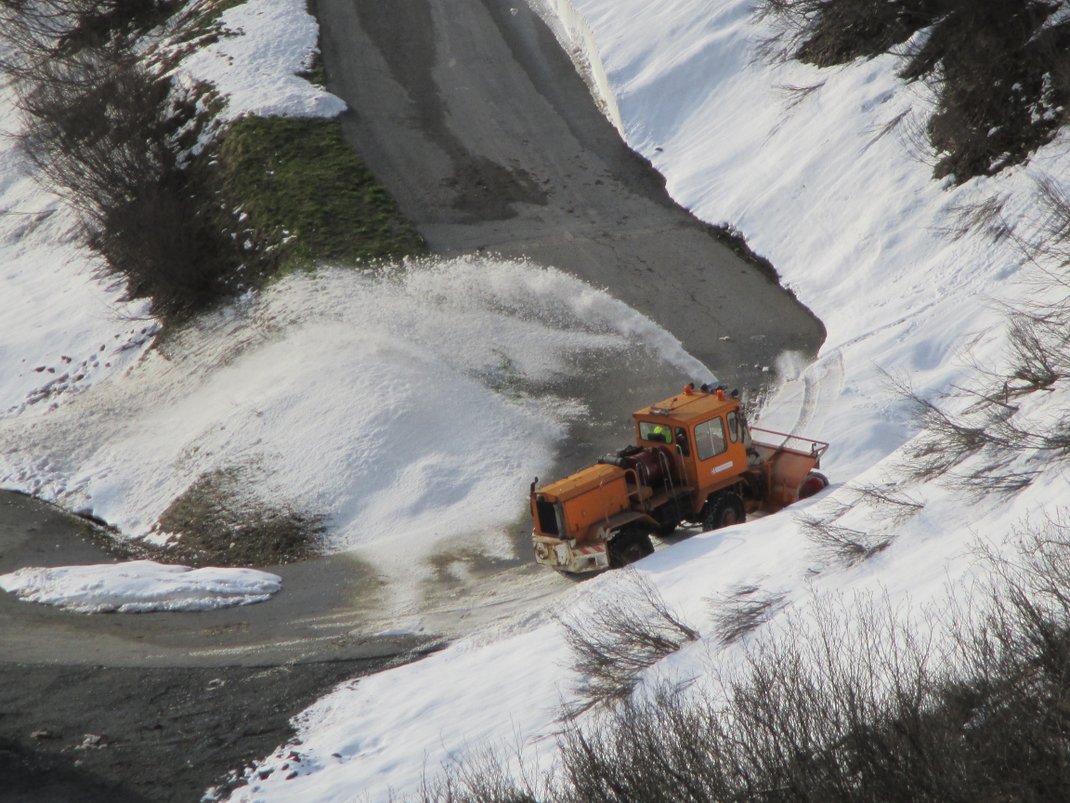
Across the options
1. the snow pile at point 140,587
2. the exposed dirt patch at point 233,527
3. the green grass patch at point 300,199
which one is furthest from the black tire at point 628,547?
the green grass patch at point 300,199

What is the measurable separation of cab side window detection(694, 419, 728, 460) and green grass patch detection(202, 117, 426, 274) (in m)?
11.6

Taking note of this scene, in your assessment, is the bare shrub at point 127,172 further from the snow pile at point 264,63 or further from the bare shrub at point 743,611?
the bare shrub at point 743,611

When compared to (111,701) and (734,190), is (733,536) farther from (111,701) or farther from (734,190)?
(734,190)

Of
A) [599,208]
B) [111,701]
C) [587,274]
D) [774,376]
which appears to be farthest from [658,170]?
[111,701]

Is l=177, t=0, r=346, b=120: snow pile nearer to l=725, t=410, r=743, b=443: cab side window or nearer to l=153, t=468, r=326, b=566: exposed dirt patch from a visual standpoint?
l=153, t=468, r=326, b=566: exposed dirt patch

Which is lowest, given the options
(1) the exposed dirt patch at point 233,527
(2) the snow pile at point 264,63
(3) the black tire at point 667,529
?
(3) the black tire at point 667,529

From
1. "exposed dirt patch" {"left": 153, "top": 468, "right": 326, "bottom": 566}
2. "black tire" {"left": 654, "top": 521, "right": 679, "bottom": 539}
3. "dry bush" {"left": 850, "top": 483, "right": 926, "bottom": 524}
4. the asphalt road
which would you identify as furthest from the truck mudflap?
the asphalt road

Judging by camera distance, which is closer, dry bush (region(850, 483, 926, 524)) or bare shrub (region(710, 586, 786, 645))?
bare shrub (region(710, 586, 786, 645))

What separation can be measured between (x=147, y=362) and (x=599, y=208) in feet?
37.5

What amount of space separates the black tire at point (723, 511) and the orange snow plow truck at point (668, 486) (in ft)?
0.05

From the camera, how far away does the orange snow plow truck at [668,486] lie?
16.2 meters

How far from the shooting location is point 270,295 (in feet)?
84.7

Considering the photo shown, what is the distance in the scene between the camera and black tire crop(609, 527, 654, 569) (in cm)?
1616

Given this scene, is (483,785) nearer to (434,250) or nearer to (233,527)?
(233,527)
